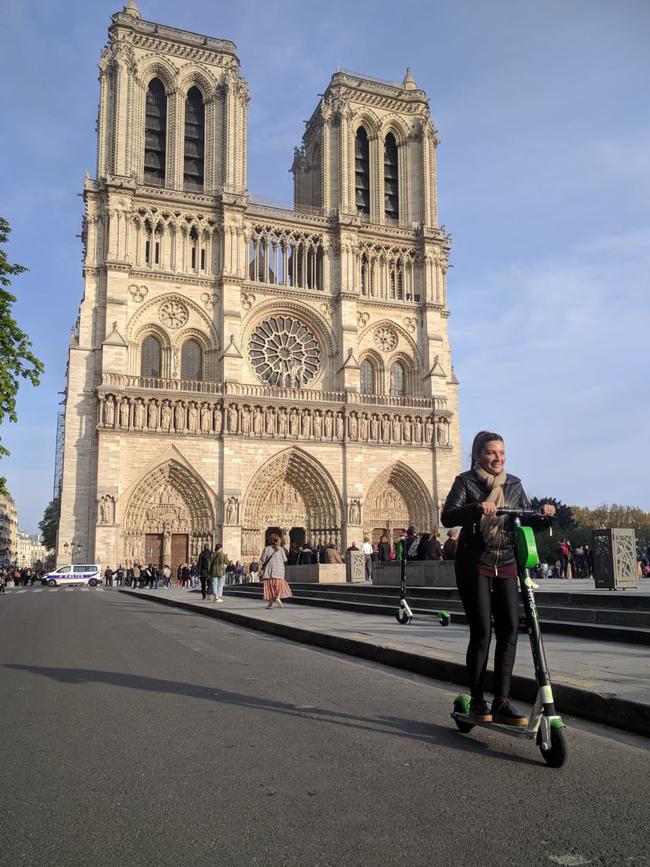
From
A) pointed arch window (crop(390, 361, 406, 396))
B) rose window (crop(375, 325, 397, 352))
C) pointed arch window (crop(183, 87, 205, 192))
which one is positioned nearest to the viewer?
pointed arch window (crop(183, 87, 205, 192))

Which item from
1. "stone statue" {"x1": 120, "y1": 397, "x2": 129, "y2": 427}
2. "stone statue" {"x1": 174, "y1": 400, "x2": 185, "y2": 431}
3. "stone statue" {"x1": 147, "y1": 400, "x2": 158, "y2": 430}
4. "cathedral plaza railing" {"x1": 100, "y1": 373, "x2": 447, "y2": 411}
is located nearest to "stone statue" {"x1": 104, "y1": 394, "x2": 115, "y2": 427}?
"stone statue" {"x1": 120, "y1": 397, "x2": 129, "y2": 427}

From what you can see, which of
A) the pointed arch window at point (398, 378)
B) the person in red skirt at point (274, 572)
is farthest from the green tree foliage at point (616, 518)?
the person in red skirt at point (274, 572)

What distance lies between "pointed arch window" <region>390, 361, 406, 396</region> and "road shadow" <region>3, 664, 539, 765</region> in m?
35.6

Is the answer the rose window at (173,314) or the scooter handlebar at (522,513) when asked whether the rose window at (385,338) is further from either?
the scooter handlebar at (522,513)

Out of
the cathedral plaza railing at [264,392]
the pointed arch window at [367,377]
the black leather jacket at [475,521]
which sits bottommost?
the black leather jacket at [475,521]

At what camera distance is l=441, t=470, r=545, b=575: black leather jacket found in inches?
158

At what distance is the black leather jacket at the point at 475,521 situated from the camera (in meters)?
4.02

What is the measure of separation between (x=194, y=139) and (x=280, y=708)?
40132mm

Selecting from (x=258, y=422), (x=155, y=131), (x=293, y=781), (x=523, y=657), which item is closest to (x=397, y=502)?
(x=258, y=422)

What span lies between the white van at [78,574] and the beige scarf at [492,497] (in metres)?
31.4

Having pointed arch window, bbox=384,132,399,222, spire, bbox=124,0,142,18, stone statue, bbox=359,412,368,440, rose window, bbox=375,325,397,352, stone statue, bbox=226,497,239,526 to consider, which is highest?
spire, bbox=124,0,142,18

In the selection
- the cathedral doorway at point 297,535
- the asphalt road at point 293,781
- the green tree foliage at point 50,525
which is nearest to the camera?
the asphalt road at point 293,781

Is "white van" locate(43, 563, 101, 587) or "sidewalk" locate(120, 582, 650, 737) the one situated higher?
"sidewalk" locate(120, 582, 650, 737)

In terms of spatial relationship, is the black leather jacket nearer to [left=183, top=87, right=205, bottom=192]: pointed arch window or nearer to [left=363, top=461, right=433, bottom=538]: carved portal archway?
[left=363, top=461, right=433, bottom=538]: carved portal archway
